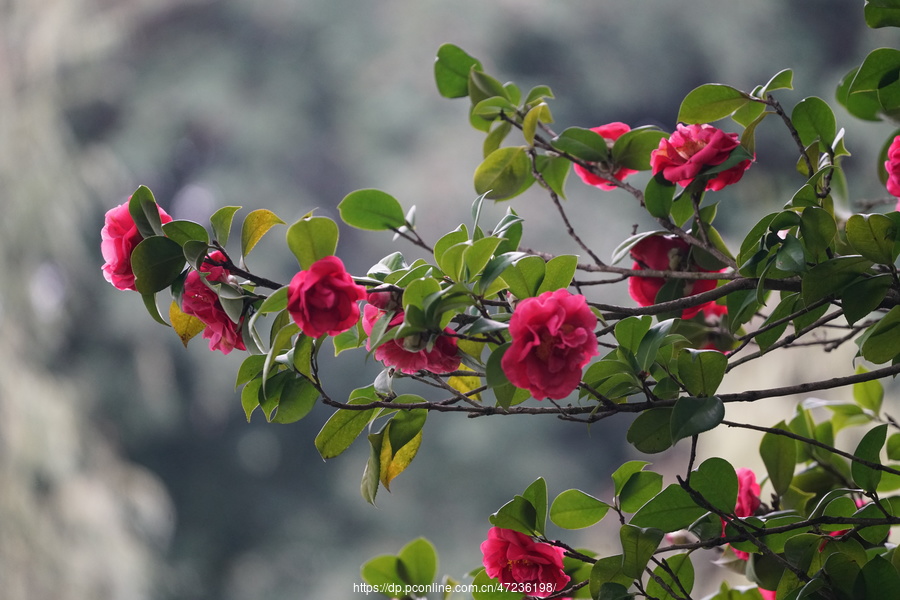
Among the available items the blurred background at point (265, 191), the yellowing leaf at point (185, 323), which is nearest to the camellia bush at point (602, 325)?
the yellowing leaf at point (185, 323)

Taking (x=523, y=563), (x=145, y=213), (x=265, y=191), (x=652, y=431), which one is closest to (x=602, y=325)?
(x=652, y=431)

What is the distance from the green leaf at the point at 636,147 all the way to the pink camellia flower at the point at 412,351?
0.80 ft

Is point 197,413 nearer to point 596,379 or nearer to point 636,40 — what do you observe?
point 636,40

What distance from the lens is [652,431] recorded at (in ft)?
1.48

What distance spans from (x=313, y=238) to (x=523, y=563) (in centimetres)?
27

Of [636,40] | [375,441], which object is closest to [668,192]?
[375,441]

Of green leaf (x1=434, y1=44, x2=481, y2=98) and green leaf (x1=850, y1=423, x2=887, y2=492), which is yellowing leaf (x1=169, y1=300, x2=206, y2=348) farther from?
green leaf (x1=850, y1=423, x2=887, y2=492)

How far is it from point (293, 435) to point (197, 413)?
518 mm

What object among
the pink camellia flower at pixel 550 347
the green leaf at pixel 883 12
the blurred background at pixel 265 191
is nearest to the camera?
the pink camellia flower at pixel 550 347

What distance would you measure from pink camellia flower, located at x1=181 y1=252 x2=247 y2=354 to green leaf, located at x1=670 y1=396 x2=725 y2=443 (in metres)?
0.25

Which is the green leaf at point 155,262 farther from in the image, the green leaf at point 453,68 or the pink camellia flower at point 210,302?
the green leaf at point 453,68

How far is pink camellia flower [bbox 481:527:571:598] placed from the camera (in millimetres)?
516

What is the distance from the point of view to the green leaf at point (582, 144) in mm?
589

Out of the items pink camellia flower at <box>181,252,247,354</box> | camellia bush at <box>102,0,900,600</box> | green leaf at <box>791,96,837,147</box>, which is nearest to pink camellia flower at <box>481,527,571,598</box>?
camellia bush at <box>102,0,900,600</box>
